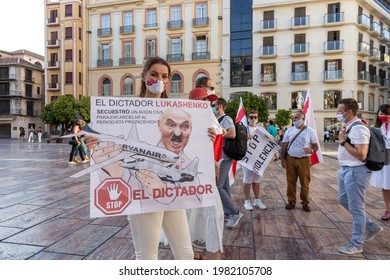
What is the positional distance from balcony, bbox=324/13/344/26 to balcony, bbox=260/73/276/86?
24.9ft

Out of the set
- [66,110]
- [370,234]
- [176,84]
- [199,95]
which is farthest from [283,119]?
[199,95]

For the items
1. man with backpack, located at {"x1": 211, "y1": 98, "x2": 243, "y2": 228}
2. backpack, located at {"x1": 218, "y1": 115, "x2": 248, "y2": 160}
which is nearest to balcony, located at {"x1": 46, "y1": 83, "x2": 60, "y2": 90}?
man with backpack, located at {"x1": 211, "y1": 98, "x2": 243, "y2": 228}

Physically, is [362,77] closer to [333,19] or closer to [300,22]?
[333,19]

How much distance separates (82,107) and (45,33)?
1774cm

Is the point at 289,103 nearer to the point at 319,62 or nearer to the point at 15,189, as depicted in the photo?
the point at 319,62

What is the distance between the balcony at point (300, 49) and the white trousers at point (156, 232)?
3395 centimetres

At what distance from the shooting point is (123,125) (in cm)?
216

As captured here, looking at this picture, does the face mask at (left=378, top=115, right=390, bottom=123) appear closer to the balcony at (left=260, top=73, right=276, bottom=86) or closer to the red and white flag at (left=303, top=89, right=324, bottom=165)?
the red and white flag at (left=303, top=89, right=324, bottom=165)

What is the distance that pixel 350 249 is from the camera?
3.36 m

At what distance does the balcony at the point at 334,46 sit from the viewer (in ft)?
104

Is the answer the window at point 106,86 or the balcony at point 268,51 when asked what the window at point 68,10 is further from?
the balcony at point 268,51

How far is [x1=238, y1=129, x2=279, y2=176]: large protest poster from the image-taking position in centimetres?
523

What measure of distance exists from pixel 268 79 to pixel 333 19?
8.97 m

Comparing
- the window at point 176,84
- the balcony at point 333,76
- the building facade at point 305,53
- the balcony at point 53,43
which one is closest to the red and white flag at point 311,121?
the building facade at point 305,53
